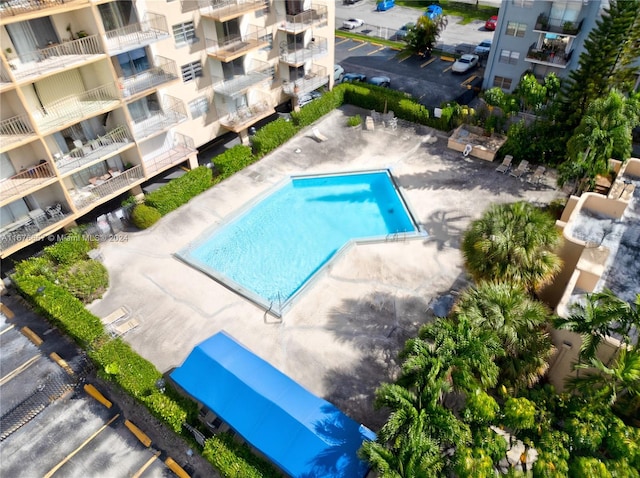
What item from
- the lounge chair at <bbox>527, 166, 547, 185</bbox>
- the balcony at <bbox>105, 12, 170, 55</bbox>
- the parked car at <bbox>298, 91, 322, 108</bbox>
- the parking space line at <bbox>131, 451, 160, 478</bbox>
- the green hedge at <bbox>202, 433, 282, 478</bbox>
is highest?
the balcony at <bbox>105, 12, 170, 55</bbox>

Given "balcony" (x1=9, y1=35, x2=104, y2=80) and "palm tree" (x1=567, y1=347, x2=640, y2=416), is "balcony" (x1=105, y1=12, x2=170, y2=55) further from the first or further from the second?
"palm tree" (x1=567, y1=347, x2=640, y2=416)

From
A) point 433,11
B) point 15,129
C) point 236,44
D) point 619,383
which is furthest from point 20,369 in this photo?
point 433,11

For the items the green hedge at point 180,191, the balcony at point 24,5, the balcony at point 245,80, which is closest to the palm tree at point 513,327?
the green hedge at point 180,191

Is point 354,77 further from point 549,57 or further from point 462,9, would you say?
point 462,9

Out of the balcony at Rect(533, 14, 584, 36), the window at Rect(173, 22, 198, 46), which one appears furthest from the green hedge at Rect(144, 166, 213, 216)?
the balcony at Rect(533, 14, 584, 36)

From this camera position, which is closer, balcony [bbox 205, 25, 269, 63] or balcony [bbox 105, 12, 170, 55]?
balcony [bbox 105, 12, 170, 55]

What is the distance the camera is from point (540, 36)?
122 feet

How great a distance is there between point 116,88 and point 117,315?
12934 millimetres

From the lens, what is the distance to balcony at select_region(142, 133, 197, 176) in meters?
30.1

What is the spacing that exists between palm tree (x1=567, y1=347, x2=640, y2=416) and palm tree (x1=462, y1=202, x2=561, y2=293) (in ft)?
13.9

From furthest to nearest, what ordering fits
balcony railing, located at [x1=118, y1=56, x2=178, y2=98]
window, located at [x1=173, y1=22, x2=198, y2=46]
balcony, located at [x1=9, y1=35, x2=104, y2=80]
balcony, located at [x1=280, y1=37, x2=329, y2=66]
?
balcony, located at [x1=280, y1=37, x2=329, y2=66]
window, located at [x1=173, y1=22, x2=198, y2=46]
balcony railing, located at [x1=118, y1=56, x2=178, y2=98]
balcony, located at [x1=9, y1=35, x2=104, y2=80]

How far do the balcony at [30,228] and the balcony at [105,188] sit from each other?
1.14 m

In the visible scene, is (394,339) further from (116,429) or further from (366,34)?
(366,34)

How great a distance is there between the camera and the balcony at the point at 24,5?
20359 mm
